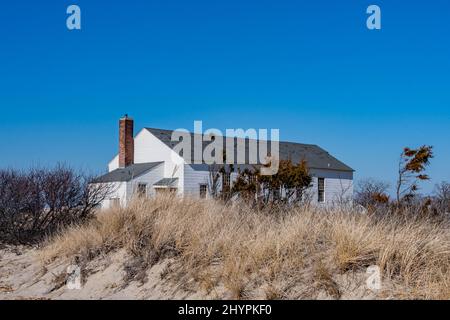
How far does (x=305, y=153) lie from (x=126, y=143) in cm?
1508

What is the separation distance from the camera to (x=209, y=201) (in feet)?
39.6

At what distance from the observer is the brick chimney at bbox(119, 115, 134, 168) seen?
129 ft

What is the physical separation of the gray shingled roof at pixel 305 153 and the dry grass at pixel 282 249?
2796cm

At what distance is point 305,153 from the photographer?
148 ft

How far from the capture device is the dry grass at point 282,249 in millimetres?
7016

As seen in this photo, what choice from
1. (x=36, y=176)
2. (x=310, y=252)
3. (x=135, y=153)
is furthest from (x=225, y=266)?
(x=135, y=153)

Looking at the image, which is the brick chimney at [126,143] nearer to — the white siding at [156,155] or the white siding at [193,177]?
the white siding at [156,155]

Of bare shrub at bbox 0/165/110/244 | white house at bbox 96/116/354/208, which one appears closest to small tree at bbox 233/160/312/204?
white house at bbox 96/116/354/208

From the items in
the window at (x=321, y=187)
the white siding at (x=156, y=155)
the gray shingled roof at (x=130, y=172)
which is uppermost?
the white siding at (x=156, y=155)

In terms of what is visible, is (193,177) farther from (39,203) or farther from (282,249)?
(282,249)

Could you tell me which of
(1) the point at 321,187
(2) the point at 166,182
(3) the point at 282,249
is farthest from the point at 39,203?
(1) the point at 321,187

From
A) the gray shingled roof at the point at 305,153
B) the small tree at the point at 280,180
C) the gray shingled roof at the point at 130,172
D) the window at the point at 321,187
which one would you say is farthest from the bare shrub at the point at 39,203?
the window at the point at 321,187
